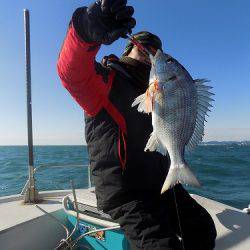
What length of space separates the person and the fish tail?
14.1 inches

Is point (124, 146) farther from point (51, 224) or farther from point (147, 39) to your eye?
point (51, 224)

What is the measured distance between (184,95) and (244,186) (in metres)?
12.8

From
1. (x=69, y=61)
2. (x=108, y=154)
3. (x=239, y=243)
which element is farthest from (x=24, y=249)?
(x=69, y=61)

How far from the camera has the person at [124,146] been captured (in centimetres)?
223

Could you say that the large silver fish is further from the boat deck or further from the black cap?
the boat deck

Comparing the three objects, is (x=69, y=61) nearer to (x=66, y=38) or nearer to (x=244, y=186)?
(x=66, y=38)

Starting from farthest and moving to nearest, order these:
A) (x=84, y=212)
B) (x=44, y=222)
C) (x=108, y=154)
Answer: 1. (x=44, y=222)
2. (x=84, y=212)
3. (x=108, y=154)

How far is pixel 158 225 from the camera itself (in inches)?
91.9

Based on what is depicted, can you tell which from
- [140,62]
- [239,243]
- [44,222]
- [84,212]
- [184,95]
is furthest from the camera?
[44,222]

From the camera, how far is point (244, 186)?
540 inches

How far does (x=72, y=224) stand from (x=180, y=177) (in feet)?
7.34

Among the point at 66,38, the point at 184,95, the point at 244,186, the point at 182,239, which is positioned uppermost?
the point at 66,38

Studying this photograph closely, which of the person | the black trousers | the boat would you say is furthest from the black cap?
the boat

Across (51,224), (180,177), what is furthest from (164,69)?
(51,224)
